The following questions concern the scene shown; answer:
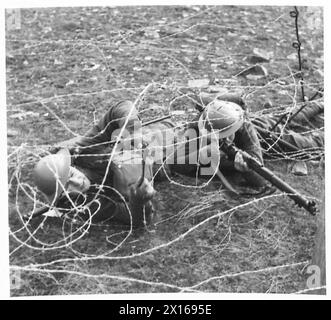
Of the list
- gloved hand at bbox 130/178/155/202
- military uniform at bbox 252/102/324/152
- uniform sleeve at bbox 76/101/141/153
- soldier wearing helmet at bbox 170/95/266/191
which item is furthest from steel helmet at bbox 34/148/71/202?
military uniform at bbox 252/102/324/152

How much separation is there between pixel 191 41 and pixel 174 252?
3.22 ft

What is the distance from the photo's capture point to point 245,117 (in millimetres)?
3166

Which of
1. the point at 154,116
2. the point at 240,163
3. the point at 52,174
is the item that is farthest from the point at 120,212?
the point at 240,163

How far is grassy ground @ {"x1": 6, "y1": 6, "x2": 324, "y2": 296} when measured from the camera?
3061mm

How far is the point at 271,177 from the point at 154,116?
57 cm

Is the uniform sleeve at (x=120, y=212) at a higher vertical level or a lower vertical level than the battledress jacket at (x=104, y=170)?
lower

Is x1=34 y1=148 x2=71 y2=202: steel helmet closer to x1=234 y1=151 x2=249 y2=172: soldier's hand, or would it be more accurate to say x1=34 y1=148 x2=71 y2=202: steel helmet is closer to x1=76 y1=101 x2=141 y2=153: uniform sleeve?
x1=76 y1=101 x2=141 y2=153: uniform sleeve

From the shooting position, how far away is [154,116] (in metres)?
3.19

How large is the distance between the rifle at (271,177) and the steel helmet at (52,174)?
674mm

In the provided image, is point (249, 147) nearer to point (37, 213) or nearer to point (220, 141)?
point (220, 141)

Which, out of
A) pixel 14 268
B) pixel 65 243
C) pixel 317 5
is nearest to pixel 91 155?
pixel 65 243

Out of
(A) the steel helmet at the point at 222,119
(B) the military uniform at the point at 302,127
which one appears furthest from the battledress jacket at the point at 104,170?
(B) the military uniform at the point at 302,127

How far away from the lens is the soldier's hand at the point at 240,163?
10.2ft

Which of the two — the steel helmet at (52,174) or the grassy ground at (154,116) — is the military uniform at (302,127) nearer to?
the grassy ground at (154,116)
